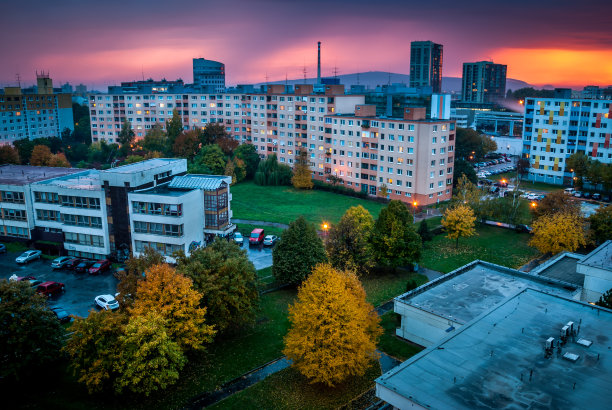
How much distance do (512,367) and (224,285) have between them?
19779mm

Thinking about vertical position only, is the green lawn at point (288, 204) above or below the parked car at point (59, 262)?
above

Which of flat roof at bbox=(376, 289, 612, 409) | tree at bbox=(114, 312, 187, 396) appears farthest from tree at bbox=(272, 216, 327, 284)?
flat roof at bbox=(376, 289, 612, 409)

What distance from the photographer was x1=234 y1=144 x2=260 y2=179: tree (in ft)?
331

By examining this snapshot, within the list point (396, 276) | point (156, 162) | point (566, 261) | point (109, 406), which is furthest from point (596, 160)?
point (109, 406)

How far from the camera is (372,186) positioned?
86062mm

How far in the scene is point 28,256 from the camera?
168ft

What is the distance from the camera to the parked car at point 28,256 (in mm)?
50750

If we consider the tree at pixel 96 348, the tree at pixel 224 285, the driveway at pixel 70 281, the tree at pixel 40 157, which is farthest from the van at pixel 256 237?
the tree at pixel 40 157

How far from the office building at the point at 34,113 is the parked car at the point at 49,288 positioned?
93.5 meters

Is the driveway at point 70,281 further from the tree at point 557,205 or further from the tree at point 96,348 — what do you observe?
the tree at point 557,205

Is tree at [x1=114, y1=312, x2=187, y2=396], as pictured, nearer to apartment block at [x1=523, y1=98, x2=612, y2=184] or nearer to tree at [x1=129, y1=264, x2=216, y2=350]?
tree at [x1=129, y1=264, x2=216, y2=350]

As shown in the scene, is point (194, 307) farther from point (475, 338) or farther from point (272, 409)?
point (475, 338)

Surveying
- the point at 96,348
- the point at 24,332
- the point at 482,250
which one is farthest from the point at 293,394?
the point at 482,250

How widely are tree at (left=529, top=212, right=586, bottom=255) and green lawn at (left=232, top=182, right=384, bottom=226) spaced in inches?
1045
